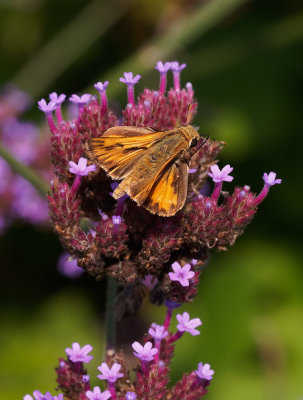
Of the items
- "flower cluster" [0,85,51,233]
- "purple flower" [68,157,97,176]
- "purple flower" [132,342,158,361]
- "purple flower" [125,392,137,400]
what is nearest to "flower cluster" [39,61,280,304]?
"purple flower" [68,157,97,176]

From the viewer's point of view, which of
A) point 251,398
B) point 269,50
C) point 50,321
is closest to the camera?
point 251,398

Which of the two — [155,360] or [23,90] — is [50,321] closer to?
[23,90]

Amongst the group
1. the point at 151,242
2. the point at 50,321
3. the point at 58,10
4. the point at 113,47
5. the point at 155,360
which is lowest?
the point at 155,360

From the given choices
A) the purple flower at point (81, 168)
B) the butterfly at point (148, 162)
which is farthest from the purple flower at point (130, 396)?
the purple flower at point (81, 168)

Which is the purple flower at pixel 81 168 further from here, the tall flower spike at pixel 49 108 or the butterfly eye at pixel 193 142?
the butterfly eye at pixel 193 142

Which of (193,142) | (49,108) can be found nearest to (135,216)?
(193,142)

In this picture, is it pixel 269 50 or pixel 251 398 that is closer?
pixel 251 398

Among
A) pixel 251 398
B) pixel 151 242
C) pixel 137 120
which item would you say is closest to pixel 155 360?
pixel 151 242

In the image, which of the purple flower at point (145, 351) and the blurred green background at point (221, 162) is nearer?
the purple flower at point (145, 351)
